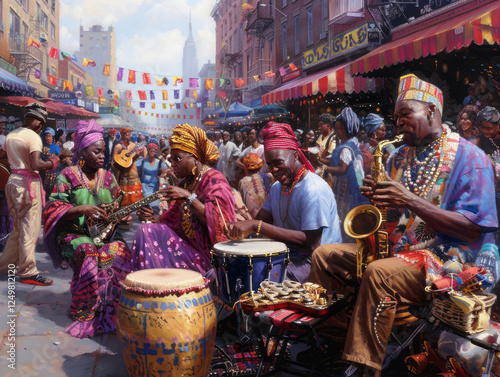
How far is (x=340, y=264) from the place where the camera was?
Answer: 338 centimetres

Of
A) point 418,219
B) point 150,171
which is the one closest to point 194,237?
point 418,219

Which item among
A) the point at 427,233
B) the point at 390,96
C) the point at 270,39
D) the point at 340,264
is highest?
the point at 270,39

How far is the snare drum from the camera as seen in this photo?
3.43m

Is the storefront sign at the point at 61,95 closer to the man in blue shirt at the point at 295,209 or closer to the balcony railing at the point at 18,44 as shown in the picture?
the balcony railing at the point at 18,44

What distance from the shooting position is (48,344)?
404cm

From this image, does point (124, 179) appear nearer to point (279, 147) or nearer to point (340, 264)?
point (279, 147)

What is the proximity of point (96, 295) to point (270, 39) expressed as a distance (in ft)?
74.8

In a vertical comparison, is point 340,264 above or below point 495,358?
above

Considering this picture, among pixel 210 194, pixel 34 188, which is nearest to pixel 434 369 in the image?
pixel 210 194

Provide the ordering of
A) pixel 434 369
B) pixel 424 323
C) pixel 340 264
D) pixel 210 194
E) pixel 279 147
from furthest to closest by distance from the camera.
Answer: pixel 210 194 → pixel 279 147 → pixel 340 264 → pixel 434 369 → pixel 424 323

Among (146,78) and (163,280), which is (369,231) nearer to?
(163,280)

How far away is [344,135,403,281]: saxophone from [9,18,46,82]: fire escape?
29730 mm

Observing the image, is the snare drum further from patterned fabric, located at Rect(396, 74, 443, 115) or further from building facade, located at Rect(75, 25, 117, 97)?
building facade, located at Rect(75, 25, 117, 97)

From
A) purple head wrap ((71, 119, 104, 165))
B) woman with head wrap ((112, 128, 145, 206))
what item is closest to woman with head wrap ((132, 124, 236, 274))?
purple head wrap ((71, 119, 104, 165))
